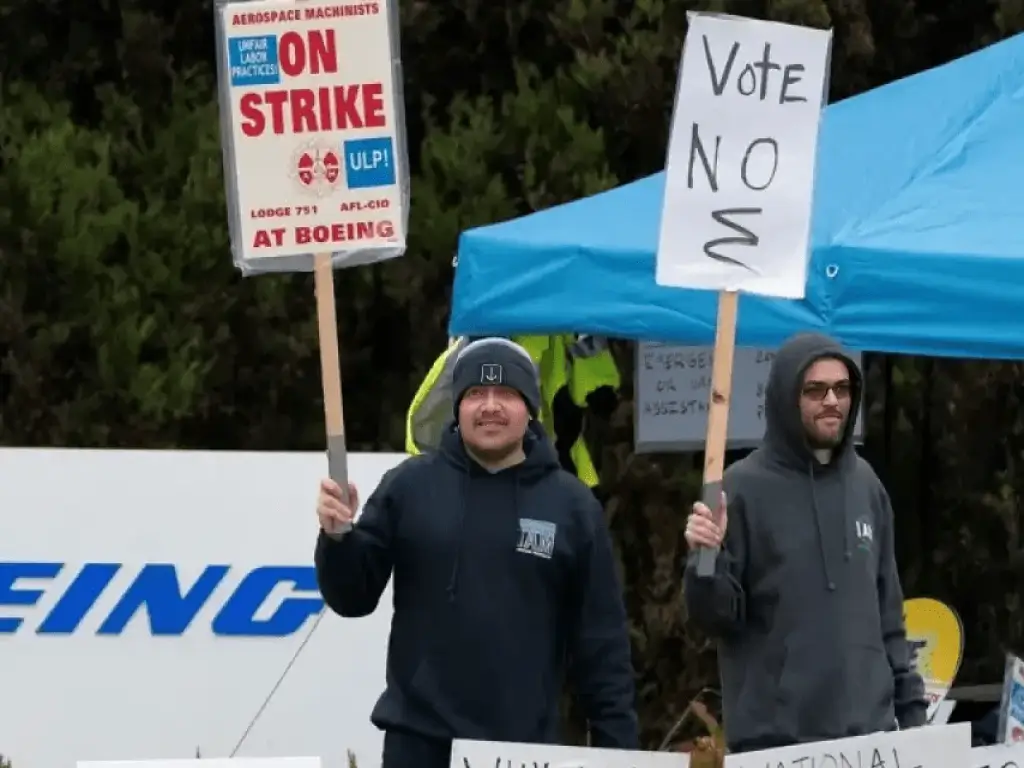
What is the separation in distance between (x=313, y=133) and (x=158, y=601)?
96.3 inches

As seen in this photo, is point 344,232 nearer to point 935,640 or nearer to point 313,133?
point 313,133

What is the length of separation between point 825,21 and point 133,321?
3298 mm

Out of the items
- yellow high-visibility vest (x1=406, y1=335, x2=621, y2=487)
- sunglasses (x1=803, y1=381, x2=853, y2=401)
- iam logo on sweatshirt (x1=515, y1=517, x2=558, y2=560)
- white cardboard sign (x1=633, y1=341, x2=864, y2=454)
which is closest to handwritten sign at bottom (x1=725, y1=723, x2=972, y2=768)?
iam logo on sweatshirt (x1=515, y1=517, x2=558, y2=560)

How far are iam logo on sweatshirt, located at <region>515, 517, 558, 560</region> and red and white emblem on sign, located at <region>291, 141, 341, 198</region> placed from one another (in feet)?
2.77

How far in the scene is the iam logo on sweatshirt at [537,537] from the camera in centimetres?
413

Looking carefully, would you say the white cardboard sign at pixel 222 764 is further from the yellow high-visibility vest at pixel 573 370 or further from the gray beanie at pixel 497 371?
the yellow high-visibility vest at pixel 573 370

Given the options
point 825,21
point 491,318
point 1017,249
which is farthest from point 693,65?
point 825,21

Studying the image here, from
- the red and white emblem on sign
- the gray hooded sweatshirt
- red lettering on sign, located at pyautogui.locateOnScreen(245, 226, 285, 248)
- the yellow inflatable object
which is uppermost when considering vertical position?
the red and white emblem on sign

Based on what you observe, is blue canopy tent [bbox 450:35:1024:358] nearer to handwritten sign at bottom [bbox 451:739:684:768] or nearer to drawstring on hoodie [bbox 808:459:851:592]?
drawstring on hoodie [bbox 808:459:851:592]

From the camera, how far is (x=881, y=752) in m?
4.02

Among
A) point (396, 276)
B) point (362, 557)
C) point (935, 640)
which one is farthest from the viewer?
point (396, 276)

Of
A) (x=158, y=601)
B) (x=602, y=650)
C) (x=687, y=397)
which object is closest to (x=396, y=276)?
(x=687, y=397)

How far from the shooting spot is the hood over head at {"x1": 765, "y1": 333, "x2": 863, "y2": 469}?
4246 mm

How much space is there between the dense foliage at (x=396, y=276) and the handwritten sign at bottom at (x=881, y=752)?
3672mm
